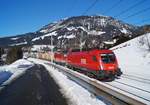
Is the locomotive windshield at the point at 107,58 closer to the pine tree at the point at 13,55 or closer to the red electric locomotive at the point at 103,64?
the red electric locomotive at the point at 103,64

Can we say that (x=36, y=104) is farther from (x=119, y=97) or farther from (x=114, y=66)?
(x=114, y=66)

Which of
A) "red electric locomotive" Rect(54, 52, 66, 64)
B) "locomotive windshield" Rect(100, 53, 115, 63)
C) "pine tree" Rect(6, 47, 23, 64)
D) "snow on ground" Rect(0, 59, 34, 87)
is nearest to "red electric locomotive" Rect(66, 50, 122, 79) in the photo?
"locomotive windshield" Rect(100, 53, 115, 63)

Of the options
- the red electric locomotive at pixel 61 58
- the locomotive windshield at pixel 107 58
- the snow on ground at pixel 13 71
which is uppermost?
the locomotive windshield at pixel 107 58

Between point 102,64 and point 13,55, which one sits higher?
point 102,64

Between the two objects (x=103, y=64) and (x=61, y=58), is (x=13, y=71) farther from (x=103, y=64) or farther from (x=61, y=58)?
(x=103, y=64)

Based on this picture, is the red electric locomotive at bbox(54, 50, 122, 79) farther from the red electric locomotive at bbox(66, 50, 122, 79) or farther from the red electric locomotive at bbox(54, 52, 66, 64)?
the red electric locomotive at bbox(54, 52, 66, 64)

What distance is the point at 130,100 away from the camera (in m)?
8.60

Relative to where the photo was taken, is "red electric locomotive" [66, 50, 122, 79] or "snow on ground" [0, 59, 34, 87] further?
"snow on ground" [0, 59, 34, 87]

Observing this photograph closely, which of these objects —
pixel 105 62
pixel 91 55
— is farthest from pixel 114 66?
pixel 91 55

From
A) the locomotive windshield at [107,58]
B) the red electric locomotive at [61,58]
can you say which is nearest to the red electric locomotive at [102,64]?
the locomotive windshield at [107,58]

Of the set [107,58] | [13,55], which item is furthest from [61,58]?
[13,55]

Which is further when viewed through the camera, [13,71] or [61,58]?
[61,58]

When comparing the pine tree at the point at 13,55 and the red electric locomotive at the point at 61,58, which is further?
the pine tree at the point at 13,55

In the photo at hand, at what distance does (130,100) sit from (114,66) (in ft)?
50.9
